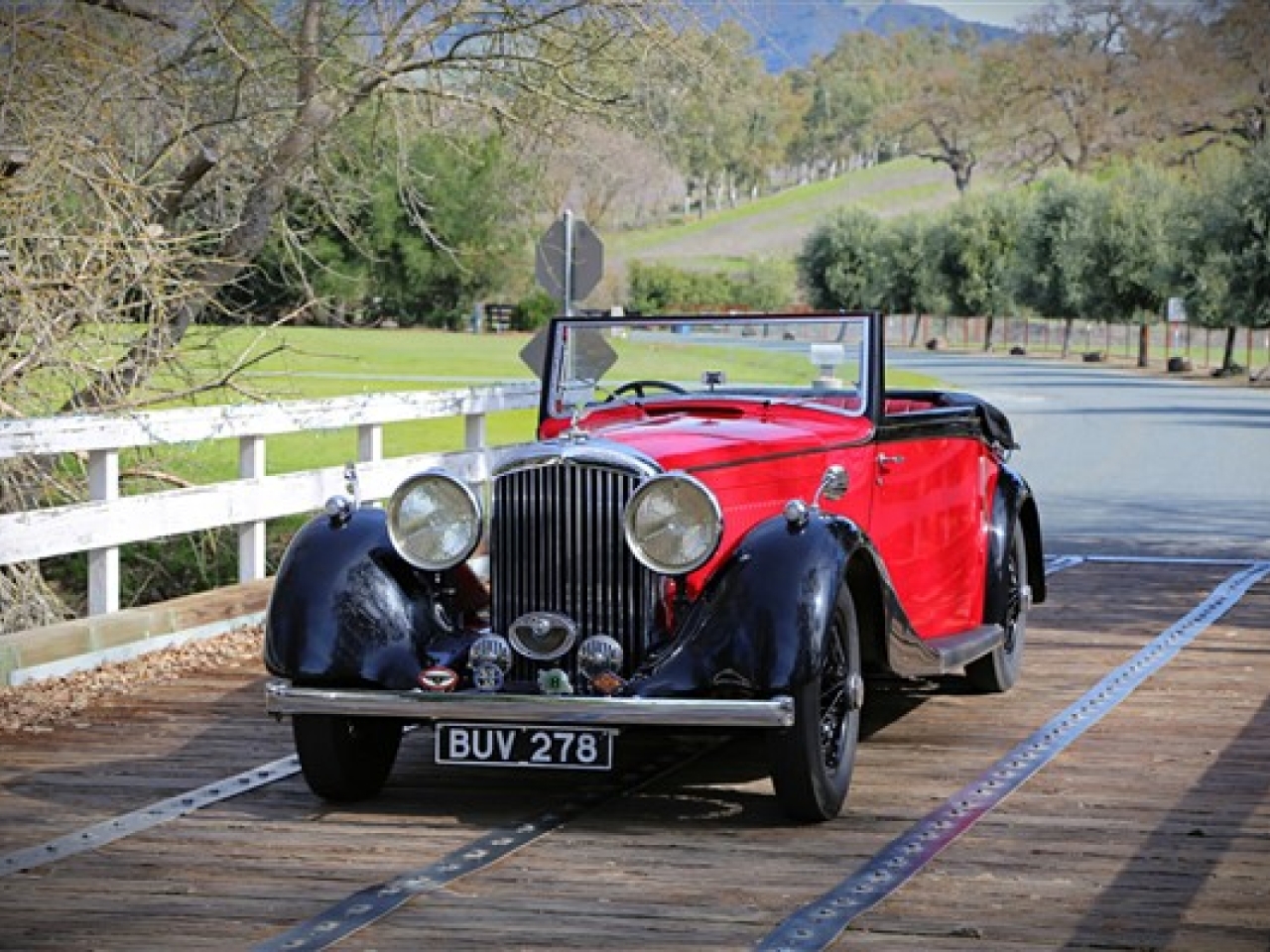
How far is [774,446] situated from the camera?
816 cm

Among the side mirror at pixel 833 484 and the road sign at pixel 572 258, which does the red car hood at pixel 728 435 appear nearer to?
the side mirror at pixel 833 484

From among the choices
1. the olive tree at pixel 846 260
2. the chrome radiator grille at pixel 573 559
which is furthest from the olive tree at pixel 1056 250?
the chrome radiator grille at pixel 573 559

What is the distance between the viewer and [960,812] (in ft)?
24.1

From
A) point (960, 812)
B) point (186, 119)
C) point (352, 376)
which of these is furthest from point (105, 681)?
point (352, 376)

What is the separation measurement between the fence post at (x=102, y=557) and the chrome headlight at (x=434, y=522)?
3.42m

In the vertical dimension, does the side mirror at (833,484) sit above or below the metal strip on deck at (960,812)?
above

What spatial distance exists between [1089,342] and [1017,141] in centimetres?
6349

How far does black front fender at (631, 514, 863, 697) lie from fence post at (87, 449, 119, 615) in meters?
4.37

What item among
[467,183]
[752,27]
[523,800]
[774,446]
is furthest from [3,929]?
[467,183]

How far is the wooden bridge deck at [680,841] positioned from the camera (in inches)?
228

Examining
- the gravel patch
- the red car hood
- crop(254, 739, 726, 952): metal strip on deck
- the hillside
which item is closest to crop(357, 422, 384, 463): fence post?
the gravel patch

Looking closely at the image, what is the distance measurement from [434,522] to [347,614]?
46cm

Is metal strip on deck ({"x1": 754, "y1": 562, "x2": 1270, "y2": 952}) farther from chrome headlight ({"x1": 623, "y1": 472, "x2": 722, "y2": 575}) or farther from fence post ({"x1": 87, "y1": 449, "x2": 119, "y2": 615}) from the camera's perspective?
fence post ({"x1": 87, "y1": 449, "x2": 119, "y2": 615})

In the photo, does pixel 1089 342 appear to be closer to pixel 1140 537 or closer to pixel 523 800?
pixel 1140 537
